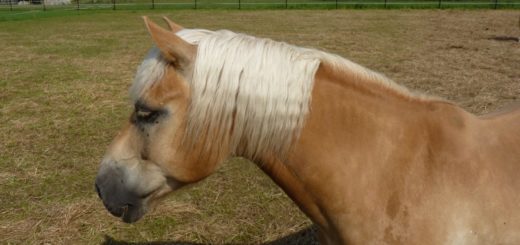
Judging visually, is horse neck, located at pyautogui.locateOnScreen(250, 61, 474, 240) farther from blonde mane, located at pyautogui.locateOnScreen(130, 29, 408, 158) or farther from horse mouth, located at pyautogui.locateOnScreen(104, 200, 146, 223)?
horse mouth, located at pyautogui.locateOnScreen(104, 200, 146, 223)

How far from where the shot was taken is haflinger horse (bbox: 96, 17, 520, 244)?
1657mm

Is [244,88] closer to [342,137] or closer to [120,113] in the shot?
[342,137]

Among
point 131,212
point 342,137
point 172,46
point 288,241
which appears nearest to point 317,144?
point 342,137

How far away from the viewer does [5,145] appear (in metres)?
5.66

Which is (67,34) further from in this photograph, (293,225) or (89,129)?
(293,225)

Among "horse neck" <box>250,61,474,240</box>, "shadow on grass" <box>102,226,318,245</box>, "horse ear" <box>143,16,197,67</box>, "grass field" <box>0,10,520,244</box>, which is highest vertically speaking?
"horse ear" <box>143,16,197,67</box>

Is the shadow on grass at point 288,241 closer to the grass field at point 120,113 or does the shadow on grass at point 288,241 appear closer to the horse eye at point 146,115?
the grass field at point 120,113

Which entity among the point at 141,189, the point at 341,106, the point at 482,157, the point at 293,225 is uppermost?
the point at 341,106

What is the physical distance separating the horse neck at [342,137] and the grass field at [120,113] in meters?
0.62

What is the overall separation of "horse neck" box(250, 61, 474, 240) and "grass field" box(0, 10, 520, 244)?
621mm

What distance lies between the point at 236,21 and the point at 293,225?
18.9 meters

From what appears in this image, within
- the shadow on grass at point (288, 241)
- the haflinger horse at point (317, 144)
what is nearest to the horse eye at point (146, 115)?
the haflinger horse at point (317, 144)

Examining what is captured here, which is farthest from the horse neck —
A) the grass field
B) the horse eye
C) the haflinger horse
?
the grass field

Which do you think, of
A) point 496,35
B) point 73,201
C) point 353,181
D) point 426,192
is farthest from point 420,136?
point 496,35
